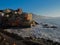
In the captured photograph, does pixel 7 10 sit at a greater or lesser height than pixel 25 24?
greater

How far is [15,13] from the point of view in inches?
3627

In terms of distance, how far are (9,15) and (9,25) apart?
856 cm

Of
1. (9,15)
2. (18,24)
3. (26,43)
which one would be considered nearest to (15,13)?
(9,15)

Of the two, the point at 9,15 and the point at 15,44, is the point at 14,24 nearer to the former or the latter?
the point at 9,15

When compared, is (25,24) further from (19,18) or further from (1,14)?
(1,14)

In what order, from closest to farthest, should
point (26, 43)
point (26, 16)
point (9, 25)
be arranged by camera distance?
1. point (26, 43)
2. point (9, 25)
3. point (26, 16)

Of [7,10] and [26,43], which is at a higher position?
[7,10]

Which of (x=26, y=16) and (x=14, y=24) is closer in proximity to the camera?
(x=14, y=24)

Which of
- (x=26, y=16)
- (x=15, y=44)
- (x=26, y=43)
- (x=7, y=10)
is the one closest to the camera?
(x=15, y=44)

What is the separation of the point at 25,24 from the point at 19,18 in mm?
5427

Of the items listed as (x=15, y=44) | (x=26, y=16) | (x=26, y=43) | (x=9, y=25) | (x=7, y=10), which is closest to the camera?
(x=15, y=44)

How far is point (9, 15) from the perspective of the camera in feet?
295

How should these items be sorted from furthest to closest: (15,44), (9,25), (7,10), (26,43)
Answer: (7,10)
(9,25)
(26,43)
(15,44)

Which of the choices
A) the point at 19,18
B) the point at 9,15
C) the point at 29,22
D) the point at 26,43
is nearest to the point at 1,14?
the point at 9,15
